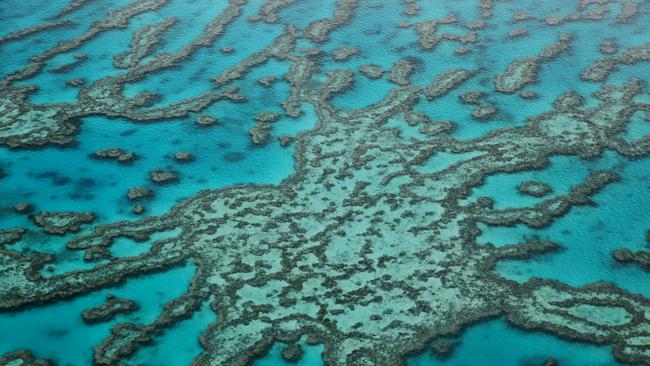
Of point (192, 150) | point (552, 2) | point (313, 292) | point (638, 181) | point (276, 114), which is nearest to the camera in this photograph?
point (313, 292)

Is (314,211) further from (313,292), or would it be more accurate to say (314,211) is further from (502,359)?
(502,359)

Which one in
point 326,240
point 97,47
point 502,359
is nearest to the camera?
point 502,359

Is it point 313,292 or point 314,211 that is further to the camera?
point 314,211

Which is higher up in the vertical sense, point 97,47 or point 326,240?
point 97,47

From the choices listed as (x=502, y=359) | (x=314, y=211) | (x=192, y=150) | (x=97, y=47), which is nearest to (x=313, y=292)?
(x=314, y=211)

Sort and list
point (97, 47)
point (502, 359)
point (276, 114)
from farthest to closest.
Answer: point (97, 47) → point (276, 114) → point (502, 359)

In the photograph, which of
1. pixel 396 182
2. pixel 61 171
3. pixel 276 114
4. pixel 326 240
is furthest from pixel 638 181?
pixel 61 171

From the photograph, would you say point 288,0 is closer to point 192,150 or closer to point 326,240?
point 192,150
